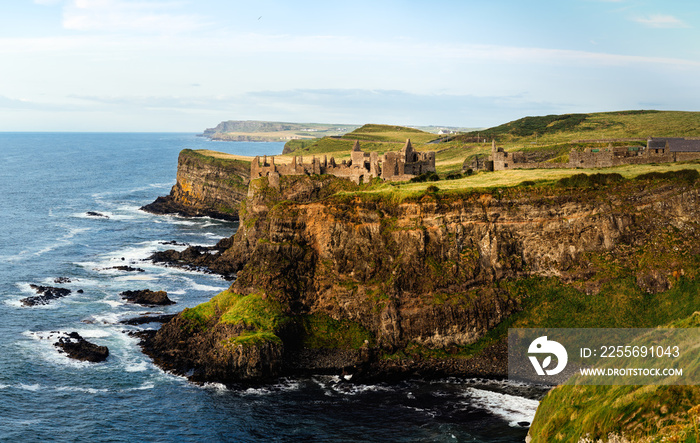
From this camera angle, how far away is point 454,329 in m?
73.8

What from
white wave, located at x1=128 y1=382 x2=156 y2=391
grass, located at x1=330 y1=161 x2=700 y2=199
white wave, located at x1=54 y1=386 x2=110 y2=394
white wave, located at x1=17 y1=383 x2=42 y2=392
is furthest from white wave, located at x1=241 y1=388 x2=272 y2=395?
grass, located at x1=330 y1=161 x2=700 y2=199

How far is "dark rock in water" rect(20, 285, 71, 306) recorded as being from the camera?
92.9 metres

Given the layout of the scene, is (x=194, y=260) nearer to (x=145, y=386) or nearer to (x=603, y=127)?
(x=145, y=386)

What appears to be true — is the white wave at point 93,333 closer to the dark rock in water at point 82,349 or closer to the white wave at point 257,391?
the dark rock in water at point 82,349

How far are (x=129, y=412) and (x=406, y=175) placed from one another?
50.6 metres

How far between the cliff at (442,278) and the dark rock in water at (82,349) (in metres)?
5.18

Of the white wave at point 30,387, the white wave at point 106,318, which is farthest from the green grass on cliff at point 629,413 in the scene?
the white wave at point 106,318

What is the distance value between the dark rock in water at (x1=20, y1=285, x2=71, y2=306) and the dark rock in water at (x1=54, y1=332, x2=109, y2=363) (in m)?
17.3

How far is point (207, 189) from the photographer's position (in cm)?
18200

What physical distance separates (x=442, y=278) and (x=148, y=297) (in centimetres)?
4269

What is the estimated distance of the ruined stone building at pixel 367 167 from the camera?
97.3 metres

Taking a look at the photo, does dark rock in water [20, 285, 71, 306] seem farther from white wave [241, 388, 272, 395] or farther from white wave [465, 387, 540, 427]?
white wave [465, 387, 540, 427]

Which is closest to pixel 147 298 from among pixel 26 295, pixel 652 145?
pixel 26 295

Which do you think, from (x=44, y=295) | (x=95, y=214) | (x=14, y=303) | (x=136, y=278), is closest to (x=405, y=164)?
(x=136, y=278)
